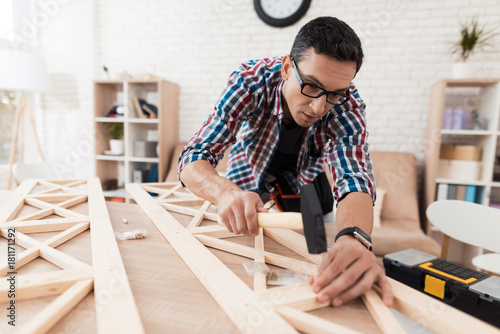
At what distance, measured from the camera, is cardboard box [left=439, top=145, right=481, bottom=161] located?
3082 millimetres

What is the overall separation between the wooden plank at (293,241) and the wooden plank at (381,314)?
8.6 inches

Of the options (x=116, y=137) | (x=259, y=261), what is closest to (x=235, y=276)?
(x=259, y=261)

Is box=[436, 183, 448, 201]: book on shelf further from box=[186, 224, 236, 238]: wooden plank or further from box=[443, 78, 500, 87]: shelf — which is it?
box=[186, 224, 236, 238]: wooden plank

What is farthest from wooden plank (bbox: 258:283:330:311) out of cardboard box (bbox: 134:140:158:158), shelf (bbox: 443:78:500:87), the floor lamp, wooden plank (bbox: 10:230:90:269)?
the floor lamp

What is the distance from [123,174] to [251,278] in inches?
157

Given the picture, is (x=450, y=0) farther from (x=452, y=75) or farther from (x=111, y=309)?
(x=111, y=309)

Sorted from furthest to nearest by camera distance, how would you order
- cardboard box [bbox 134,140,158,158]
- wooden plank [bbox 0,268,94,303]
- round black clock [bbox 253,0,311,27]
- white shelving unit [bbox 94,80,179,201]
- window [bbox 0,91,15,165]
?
window [bbox 0,91,15,165] < cardboard box [bbox 134,140,158,158] < white shelving unit [bbox 94,80,179,201] < round black clock [bbox 253,0,311,27] < wooden plank [bbox 0,268,94,303]

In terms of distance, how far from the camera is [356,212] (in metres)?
1.17

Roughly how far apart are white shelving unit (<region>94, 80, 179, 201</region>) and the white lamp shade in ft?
1.98

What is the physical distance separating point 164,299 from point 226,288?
15cm

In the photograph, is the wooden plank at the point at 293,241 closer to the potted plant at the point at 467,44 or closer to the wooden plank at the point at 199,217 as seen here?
the wooden plank at the point at 199,217

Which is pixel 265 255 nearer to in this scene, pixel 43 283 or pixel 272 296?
pixel 272 296

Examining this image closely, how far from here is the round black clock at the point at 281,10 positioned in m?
3.67

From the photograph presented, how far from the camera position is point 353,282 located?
834 millimetres
